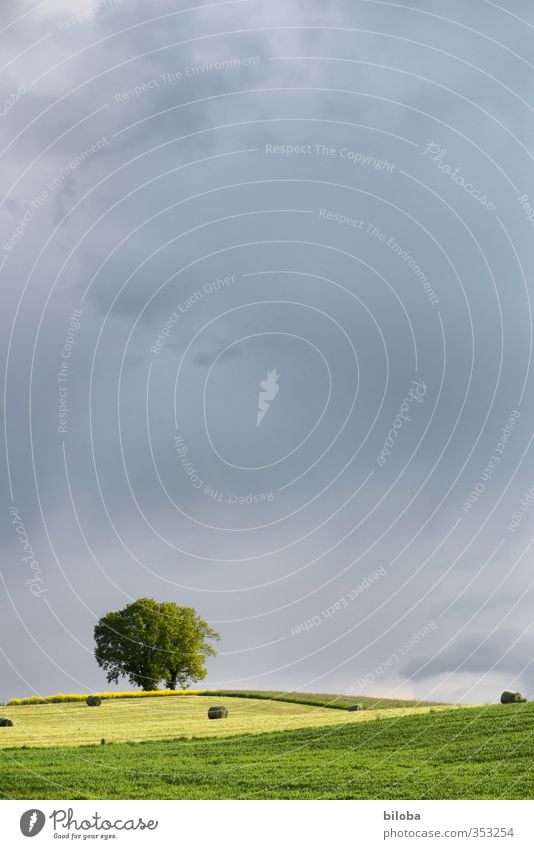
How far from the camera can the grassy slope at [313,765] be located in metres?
25.4

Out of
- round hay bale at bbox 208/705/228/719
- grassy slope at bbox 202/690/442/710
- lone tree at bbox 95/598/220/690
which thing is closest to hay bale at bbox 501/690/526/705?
grassy slope at bbox 202/690/442/710

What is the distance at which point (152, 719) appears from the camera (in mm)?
54000

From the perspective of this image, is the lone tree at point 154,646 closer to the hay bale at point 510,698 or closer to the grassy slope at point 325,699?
the grassy slope at point 325,699

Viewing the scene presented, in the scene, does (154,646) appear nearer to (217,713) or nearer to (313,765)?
(217,713)

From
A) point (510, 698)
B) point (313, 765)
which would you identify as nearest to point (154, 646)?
point (510, 698)

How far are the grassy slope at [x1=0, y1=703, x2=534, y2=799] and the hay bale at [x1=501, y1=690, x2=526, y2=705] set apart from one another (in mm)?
6074

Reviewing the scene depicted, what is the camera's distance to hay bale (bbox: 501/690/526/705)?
47.7m

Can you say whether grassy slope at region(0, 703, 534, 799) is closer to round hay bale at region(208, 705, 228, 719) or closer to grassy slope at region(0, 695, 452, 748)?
grassy slope at region(0, 695, 452, 748)

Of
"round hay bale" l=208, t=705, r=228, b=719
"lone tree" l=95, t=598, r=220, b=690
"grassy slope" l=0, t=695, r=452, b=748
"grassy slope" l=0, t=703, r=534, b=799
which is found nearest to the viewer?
"grassy slope" l=0, t=703, r=534, b=799

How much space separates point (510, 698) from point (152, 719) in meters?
21.4

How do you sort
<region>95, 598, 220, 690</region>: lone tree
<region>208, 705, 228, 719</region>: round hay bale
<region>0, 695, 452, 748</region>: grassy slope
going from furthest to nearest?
<region>95, 598, 220, 690</region>: lone tree → <region>208, 705, 228, 719</region>: round hay bale → <region>0, 695, 452, 748</region>: grassy slope
